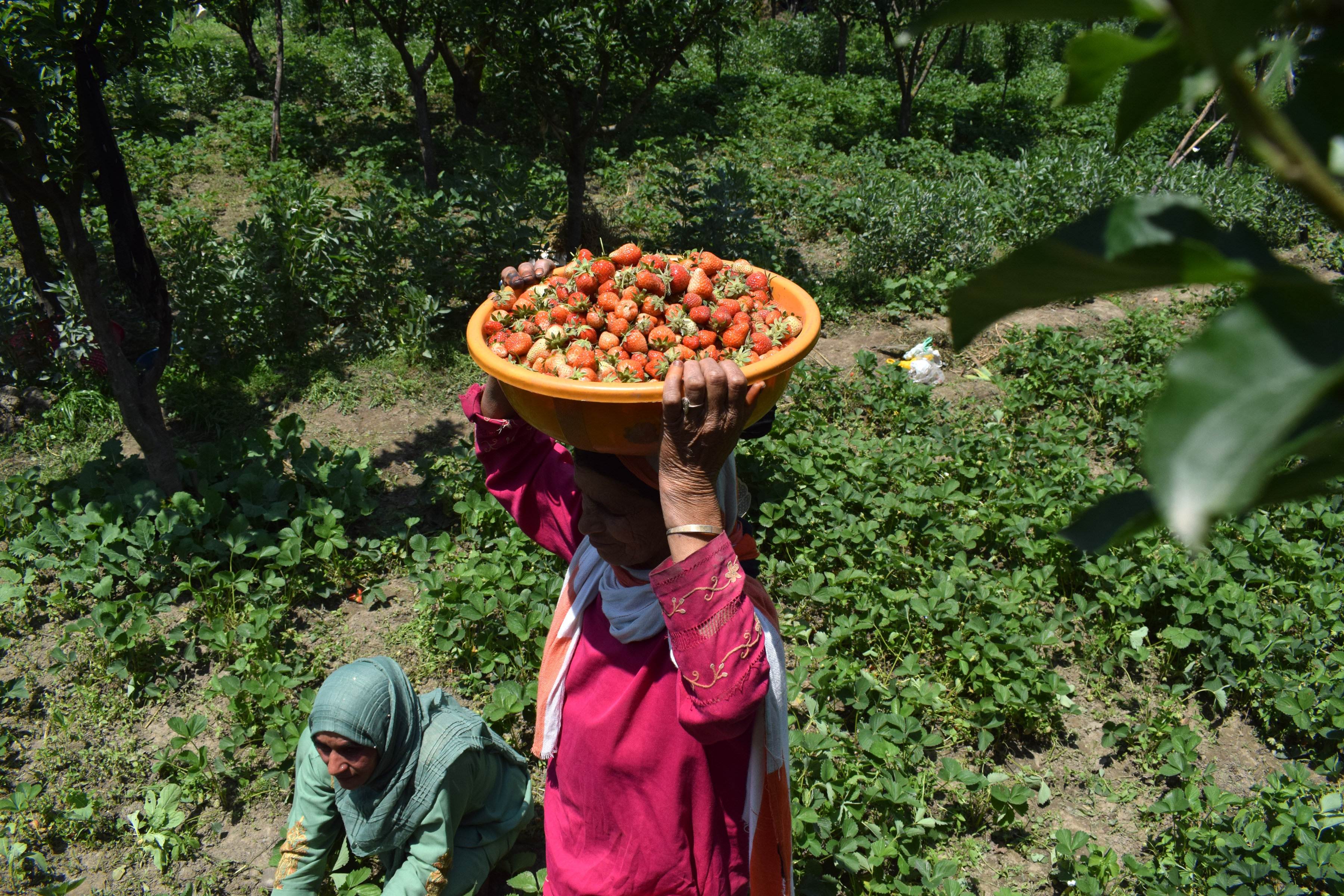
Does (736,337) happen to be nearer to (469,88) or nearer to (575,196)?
(575,196)

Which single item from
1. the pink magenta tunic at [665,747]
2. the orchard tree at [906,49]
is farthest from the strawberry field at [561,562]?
the orchard tree at [906,49]

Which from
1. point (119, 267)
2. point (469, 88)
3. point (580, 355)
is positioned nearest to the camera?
point (580, 355)

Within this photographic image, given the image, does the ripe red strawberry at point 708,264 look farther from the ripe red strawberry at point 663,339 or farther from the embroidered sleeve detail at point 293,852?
the embroidered sleeve detail at point 293,852

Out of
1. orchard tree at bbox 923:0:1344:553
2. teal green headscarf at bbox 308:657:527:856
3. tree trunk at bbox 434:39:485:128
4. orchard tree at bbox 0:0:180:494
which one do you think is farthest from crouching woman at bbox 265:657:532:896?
tree trunk at bbox 434:39:485:128

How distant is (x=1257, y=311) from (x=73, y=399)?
21.0ft

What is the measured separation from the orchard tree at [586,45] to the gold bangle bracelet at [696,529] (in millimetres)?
6014

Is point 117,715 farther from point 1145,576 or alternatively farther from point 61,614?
point 1145,576

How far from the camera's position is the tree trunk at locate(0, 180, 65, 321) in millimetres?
5141

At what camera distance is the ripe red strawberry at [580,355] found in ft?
5.64

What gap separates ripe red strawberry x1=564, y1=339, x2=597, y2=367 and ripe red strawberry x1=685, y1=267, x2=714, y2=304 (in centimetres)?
33

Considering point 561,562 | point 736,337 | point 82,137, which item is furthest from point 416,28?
point 736,337

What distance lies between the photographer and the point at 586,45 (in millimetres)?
6520

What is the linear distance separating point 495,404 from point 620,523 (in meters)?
0.62

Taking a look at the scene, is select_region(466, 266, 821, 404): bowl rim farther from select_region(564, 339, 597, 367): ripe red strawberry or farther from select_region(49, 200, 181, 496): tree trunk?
select_region(49, 200, 181, 496): tree trunk
